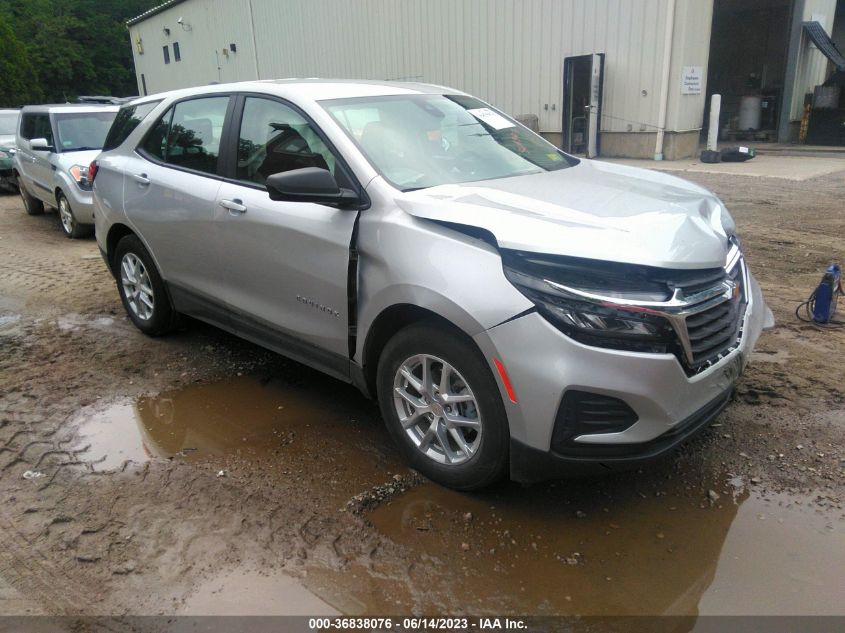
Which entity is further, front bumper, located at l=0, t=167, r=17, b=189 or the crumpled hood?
front bumper, located at l=0, t=167, r=17, b=189

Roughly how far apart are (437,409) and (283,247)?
4.14 ft

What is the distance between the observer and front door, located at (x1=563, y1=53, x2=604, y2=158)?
14.7 meters

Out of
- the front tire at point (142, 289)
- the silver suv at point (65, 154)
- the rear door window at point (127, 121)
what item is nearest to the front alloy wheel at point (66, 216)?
the silver suv at point (65, 154)

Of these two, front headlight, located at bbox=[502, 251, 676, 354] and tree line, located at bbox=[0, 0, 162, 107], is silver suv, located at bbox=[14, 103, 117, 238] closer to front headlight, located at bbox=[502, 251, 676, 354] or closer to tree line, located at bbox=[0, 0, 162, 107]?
front headlight, located at bbox=[502, 251, 676, 354]

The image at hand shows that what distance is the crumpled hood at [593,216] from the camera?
8.58 feet

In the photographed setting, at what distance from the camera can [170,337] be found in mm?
5195

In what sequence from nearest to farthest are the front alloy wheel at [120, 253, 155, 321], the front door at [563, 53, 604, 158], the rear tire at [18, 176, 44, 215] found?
the front alloy wheel at [120, 253, 155, 321] → the rear tire at [18, 176, 44, 215] → the front door at [563, 53, 604, 158]

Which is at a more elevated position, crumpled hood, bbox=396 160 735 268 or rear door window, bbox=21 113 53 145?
rear door window, bbox=21 113 53 145

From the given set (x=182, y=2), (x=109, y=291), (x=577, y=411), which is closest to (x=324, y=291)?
(x=577, y=411)

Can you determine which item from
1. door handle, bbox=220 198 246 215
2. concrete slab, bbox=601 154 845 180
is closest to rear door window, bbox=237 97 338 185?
door handle, bbox=220 198 246 215

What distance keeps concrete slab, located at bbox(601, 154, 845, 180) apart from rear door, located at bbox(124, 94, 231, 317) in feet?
35.6

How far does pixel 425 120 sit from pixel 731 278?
1.87m

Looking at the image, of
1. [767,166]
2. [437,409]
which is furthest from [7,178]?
[767,166]

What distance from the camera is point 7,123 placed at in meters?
14.6
